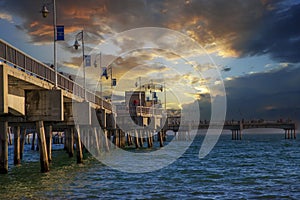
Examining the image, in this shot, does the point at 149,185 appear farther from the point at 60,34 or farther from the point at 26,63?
the point at 60,34

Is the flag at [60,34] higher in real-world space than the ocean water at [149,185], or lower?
higher

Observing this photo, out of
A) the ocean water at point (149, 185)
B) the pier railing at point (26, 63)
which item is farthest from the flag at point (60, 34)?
the ocean water at point (149, 185)

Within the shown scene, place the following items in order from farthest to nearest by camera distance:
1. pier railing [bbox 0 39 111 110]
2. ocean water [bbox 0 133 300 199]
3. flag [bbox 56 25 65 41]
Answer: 1. flag [bbox 56 25 65 41]
2. ocean water [bbox 0 133 300 199]
3. pier railing [bbox 0 39 111 110]

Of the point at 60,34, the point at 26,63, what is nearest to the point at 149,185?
the point at 26,63

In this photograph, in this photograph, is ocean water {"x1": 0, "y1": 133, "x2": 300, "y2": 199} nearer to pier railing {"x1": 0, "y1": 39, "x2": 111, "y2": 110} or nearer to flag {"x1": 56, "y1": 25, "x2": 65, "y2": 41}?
pier railing {"x1": 0, "y1": 39, "x2": 111, "y2": 110}

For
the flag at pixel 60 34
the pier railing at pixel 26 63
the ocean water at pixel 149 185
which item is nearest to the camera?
the pier railing at pixel 26 63

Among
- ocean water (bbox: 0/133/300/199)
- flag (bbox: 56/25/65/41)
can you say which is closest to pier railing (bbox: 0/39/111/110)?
flag (bbox: 56/25/65/41)

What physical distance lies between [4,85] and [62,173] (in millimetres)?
15089

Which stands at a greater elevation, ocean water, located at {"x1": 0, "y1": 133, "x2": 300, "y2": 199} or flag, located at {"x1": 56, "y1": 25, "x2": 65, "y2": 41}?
flag, located at {"x1": 56, "y1": 25, "x2": 65, "y2": 41}

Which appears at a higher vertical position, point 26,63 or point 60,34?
point 60,34

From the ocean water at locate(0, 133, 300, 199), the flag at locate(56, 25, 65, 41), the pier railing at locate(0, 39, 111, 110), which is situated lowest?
the ocean water at locate(0, 133, 300, 199)

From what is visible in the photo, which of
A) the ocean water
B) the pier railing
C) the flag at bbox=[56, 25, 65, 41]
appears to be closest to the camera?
the pier railing

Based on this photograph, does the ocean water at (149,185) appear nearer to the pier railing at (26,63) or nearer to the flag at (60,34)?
the pier railing at (26,63)

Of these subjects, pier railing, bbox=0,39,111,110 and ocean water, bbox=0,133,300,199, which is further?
ocean water, bbox=0,133,300,199
